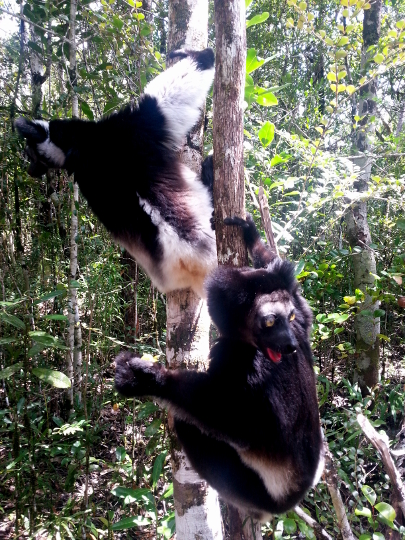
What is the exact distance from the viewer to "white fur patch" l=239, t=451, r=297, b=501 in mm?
2156

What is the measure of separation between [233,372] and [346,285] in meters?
3.82

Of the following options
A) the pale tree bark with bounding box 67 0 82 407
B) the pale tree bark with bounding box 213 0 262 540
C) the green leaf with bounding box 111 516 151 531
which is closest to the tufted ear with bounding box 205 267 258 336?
the pale tree bark with bounding box 213 0 262 540

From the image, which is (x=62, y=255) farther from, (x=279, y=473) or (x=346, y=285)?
(x=346, y=285)

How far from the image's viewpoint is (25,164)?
4.25 metres

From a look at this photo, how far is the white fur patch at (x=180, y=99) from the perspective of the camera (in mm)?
2703

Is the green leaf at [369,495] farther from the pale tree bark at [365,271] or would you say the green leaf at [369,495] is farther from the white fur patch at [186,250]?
the pale tree bark at [365,271]

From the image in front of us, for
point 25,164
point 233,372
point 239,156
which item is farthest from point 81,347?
point 239,156

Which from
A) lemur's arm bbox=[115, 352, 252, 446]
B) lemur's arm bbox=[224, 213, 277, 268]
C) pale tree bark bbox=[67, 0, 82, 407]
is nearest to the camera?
lemur's arm bbox=[115, 352, 252, 446]

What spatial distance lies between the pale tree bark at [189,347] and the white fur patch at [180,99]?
0.21 metres

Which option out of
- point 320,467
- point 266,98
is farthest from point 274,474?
point 266,98

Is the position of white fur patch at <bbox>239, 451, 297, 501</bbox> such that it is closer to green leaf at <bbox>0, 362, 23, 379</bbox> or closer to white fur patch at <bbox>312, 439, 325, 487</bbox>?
white fur patch at <bbox>312, 439, 325, 487</bbox>

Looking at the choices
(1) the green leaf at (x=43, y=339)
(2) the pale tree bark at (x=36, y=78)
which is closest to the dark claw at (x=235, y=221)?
(1) the green leaf at (x=43, y=339)

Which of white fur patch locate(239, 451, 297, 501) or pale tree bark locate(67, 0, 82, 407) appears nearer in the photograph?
white fur patch locate(239, 451, 297, 501)

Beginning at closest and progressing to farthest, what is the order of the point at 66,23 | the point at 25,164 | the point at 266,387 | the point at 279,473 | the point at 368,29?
1. the point at 266,387
2. the point at 279,473
3. the point at 66,23
4. the point at 25,164
5. the point at 368,29
